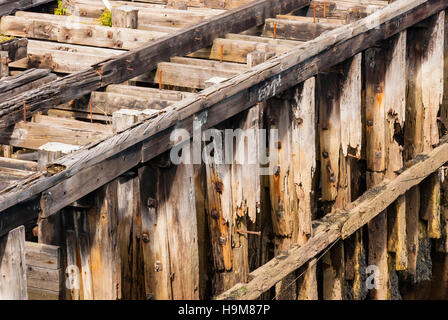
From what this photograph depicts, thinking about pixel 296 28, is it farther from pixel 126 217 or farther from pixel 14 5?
pixel 126 217

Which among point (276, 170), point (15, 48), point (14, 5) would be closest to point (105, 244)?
point (276, 170)

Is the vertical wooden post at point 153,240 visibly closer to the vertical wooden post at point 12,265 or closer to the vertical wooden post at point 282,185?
the vertical wooden post at point 12,265

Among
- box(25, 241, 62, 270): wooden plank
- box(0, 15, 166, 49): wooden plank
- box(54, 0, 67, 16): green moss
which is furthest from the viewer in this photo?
box(54, 0, 67, 16): green moss

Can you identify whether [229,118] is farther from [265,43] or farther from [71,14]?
[71,14]

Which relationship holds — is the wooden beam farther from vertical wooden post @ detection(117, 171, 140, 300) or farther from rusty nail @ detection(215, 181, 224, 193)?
rusty nail @ detection(215, 181, 224, 193)

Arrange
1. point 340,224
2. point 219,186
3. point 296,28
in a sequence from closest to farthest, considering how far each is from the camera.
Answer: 1. point 219,186
2. point 340,224
3. point 296,28

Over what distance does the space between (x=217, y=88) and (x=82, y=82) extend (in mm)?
1612

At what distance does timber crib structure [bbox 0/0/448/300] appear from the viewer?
7555mm

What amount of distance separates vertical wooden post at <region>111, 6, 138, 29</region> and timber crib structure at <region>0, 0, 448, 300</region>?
0.01 m

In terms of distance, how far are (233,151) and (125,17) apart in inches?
119

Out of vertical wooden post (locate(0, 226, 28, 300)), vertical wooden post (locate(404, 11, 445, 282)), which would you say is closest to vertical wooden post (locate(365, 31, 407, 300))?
vertical wooden post (locate(404, 11, 445, 282))

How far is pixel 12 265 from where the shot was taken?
670 centimetres

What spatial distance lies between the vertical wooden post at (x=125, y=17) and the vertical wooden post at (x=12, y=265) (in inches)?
198

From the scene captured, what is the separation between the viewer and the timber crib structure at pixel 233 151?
7555 millimetres
